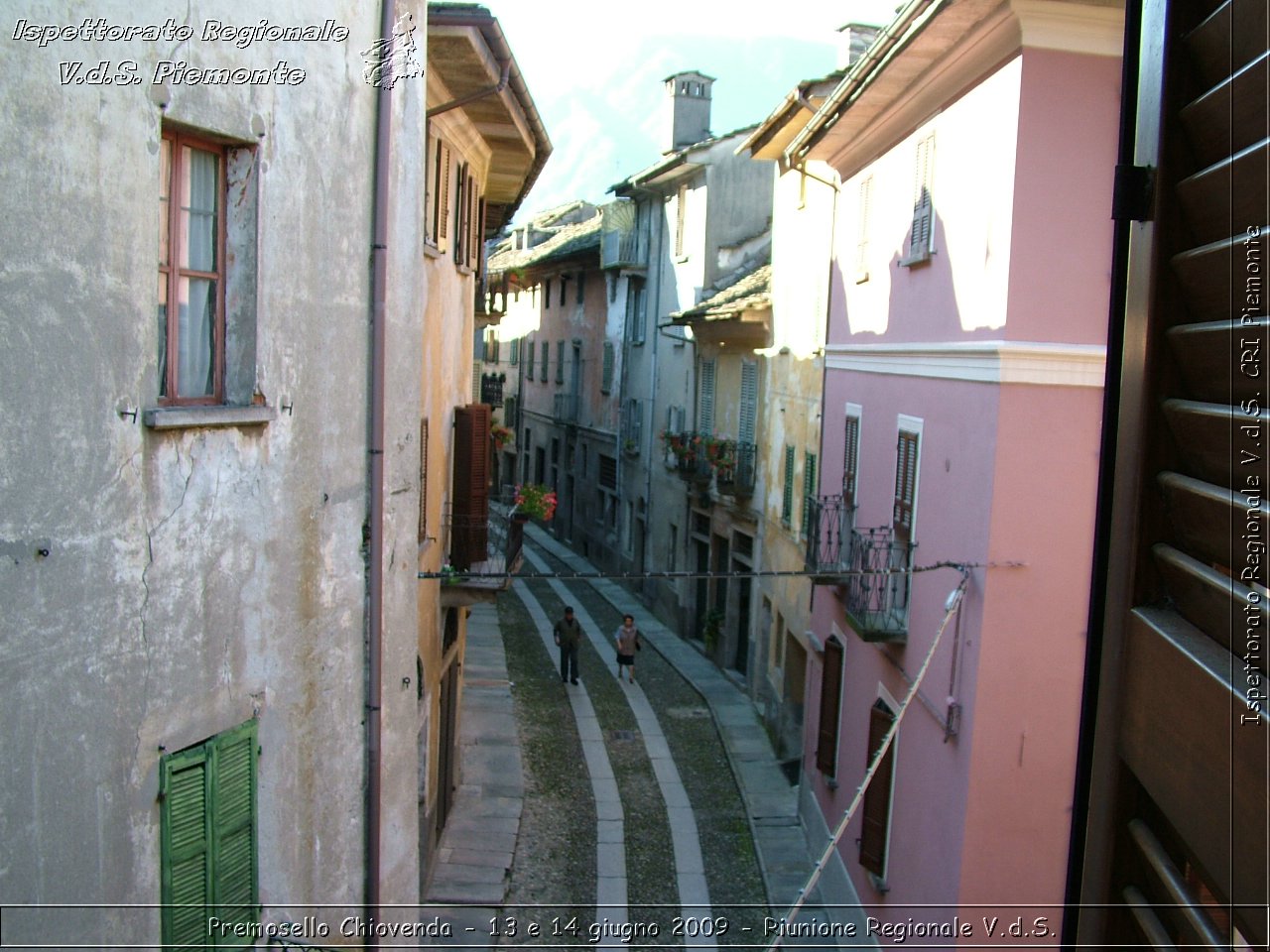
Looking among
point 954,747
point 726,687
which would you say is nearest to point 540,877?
point 954,747

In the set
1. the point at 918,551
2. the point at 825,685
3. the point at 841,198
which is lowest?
the point at 825,685

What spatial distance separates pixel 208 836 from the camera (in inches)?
255

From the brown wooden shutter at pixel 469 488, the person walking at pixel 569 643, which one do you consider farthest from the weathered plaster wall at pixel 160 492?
the person walking at pixel 569 643

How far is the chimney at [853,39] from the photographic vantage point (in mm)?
19234

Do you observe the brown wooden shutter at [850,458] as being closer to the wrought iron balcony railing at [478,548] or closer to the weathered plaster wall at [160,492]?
the wrought iron balcony railing at [478,548]

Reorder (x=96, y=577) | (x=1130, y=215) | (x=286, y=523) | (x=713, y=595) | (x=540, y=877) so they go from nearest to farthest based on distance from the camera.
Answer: (x=1130, y=215) < (x=96, y=577) < (x=286, y=523) < (x=540, y=877) < (x=713, y=595)

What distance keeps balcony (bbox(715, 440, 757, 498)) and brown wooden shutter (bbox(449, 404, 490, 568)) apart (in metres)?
8.14

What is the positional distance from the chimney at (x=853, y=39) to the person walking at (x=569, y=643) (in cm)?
1085

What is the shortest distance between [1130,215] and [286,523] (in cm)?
568

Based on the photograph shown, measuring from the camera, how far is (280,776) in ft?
23.5

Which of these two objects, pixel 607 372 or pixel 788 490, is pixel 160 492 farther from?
pixel 607 372

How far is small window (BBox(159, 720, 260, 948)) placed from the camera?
6196 millimetres

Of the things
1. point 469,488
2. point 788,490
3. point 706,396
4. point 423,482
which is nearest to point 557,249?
point 706,396

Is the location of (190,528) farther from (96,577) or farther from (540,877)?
(540,877)
